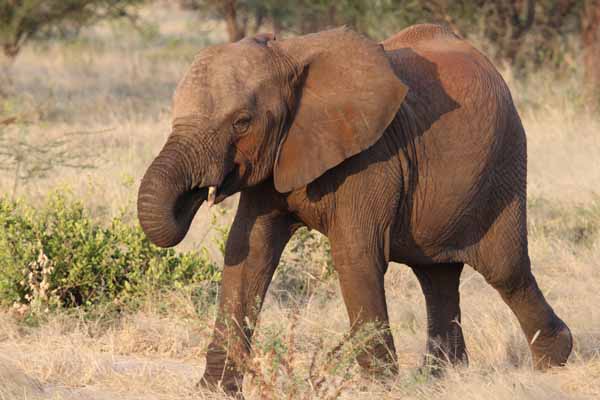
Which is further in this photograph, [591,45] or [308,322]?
[591,45]

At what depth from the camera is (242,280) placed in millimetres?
4926

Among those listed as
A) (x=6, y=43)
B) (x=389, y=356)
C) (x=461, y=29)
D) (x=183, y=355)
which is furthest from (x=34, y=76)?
(x=389, y=356)

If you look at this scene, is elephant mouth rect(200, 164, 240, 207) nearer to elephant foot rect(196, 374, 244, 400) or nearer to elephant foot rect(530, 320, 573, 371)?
elephant foot rect(196, 374, 244, 400)

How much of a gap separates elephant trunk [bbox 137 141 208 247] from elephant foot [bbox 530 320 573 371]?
202cm

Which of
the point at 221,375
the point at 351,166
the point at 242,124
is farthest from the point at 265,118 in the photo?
the point at 221,375

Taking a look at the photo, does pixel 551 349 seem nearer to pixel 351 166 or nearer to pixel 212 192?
pixel 351 166

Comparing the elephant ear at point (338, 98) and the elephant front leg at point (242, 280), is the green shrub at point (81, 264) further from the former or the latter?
the elephant ear at point (338, 98)

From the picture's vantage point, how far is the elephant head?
14.1 feet

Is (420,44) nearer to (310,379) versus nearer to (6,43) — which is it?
(310,379)

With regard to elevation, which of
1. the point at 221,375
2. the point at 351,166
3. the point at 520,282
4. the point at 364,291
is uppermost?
the point at 351,166

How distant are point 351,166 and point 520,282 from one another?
119 centimetres

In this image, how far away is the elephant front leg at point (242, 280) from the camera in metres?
4.86

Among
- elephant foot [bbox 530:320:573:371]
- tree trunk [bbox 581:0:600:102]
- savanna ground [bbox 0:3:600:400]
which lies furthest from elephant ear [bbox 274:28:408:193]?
tree trunk [bbox 581:0:600:102]

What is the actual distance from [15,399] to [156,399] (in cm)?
57
